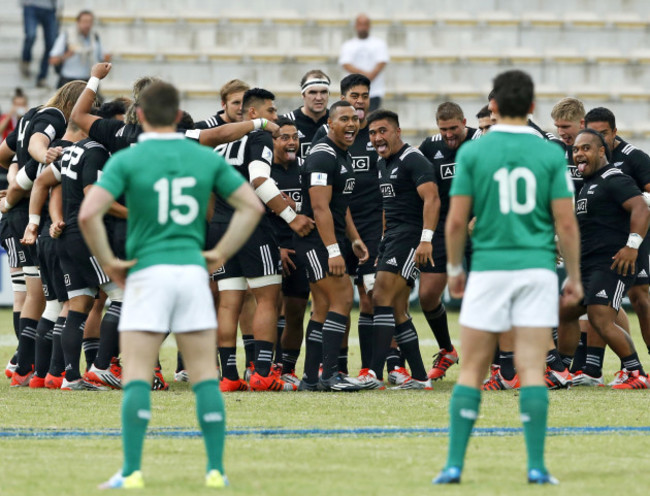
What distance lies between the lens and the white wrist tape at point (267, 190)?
10.0 meters

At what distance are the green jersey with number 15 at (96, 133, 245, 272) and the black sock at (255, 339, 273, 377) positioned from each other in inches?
168

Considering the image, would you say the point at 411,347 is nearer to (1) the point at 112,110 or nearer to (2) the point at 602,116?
(2) the point at 602,116

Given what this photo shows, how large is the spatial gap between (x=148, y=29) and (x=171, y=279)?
17662 mm

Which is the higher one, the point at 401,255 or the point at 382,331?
the point at 401,255

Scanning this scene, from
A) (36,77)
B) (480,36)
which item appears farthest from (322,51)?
(36,77)

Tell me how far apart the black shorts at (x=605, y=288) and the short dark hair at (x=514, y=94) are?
4535 millimetres

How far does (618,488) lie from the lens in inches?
231

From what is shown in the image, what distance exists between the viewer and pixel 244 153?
33.7ft

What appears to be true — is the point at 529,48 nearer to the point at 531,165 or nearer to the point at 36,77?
the point at 36,77

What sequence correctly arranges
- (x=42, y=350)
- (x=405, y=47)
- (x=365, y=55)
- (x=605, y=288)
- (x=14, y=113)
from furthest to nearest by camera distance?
(x=405, y=47)
(x=365, y=55)
(x=14, y=113)
(x=42, y=350)
(x=605, y=288)

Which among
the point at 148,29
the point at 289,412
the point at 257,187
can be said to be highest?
the point at 148,29

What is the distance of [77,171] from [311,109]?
2.37m

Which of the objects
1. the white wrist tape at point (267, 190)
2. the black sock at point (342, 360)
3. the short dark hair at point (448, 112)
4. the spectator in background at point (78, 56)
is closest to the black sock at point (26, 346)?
the white wrist tape at point (267, 190)

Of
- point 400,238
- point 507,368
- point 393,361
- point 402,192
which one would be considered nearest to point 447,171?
point 402,192
